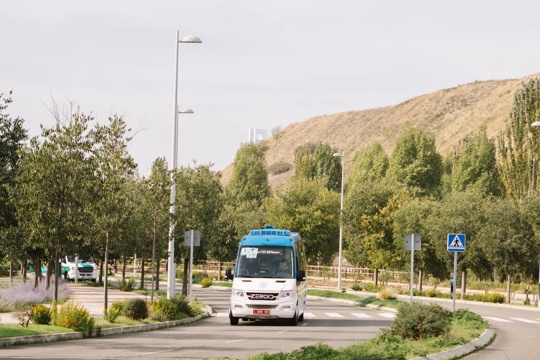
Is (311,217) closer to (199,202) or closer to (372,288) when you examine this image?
(372,288)

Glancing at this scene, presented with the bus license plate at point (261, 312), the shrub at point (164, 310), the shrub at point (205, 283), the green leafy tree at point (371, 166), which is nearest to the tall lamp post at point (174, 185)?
the shrub at point (164, 310)

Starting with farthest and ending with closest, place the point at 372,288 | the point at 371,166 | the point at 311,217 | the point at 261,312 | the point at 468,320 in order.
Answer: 1. the point at 371,166
2. the point at 311,217
3. the point at 372,288
4. the point at 261,312
5. the point at 468,320

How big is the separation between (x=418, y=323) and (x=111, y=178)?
9.79m

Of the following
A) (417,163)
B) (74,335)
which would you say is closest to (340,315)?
(74,335)

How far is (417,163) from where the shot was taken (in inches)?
4070

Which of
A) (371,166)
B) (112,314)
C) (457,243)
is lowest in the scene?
(112,314)

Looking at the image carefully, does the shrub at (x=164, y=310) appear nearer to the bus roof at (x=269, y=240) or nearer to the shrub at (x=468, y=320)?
the bus roof at (x=269, y=240)

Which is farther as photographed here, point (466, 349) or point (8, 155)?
point (8, 155)

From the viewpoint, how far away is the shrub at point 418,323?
20938mm

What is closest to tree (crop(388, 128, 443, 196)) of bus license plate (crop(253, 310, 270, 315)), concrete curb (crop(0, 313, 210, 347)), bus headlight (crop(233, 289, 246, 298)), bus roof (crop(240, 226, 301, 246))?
bus roof (crop(240, 226, 301, 246))

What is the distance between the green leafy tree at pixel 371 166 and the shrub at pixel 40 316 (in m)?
87.2

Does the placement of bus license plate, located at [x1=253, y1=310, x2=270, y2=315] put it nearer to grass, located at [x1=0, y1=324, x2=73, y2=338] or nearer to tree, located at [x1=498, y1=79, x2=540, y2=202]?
grass, located at [x1=0, y1=324, x2=73, y2=338]

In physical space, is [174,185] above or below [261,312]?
above

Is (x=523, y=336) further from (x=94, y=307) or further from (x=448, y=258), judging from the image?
(x=448, y=258)
